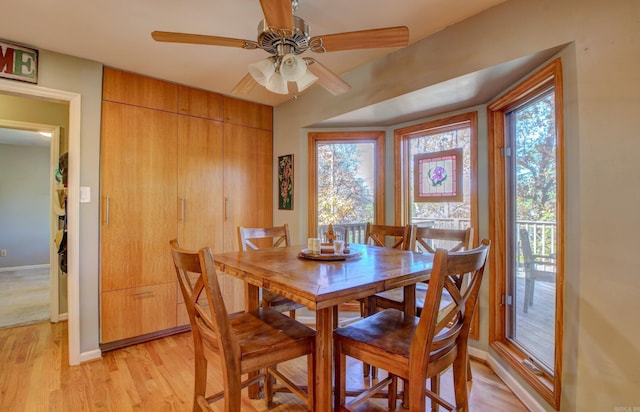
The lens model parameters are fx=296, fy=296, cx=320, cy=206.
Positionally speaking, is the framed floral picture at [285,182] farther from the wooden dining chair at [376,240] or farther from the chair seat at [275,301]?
the chair seat at [275,301]

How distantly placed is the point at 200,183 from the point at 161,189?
371 millimetres

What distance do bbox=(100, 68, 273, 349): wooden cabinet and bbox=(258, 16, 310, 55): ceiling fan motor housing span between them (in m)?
1.77

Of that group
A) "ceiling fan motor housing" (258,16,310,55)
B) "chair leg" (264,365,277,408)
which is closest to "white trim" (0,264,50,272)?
"chair leg" (264,365,277,408)

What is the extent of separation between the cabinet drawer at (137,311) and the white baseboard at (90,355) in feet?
0.32

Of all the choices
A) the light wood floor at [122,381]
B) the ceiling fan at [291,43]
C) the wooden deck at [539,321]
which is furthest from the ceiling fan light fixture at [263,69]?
the wooden deck at [539,321]

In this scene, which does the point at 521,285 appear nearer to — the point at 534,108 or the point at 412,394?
the point at 534,108

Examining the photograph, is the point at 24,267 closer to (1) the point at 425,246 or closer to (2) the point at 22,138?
(2) the point at 22,138

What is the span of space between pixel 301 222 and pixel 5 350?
275 centimetres

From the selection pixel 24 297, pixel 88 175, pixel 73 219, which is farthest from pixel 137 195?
pixel 24 297

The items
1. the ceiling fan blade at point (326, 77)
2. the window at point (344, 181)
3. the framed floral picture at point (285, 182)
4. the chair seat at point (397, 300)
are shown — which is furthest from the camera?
the framed floral picture at point (285, 182)

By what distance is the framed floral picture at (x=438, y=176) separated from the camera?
263 cm

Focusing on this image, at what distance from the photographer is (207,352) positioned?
141 cm

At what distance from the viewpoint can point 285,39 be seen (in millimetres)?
1465

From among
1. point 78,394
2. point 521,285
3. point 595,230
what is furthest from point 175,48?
point 521,285
